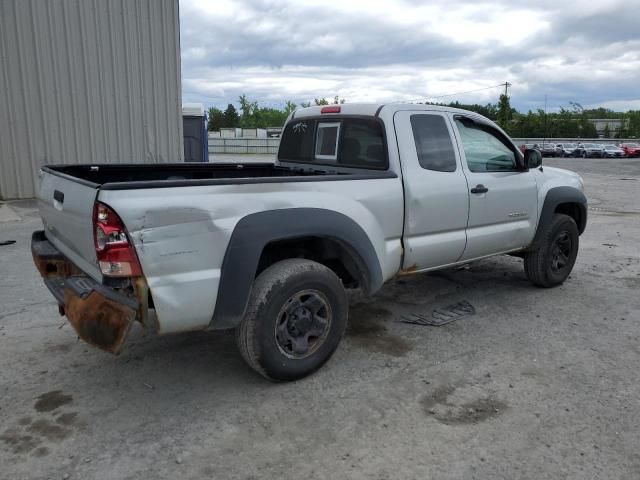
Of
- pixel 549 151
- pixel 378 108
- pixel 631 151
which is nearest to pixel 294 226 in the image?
pixel 378 108

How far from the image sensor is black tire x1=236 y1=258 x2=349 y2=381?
3.33m

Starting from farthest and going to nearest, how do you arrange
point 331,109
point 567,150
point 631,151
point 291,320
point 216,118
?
point 216,118 < point 567,150 < point 631,151 < point 331,109 < point 291,320

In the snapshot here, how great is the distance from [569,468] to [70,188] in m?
3.18

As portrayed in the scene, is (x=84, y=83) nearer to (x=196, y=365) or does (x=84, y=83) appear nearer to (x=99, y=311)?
(x=196, y=365)

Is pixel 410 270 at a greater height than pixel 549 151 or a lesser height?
greater

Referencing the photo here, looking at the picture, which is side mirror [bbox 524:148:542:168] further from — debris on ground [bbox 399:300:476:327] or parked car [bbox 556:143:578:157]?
parked car [bbox 556:143:578:157]

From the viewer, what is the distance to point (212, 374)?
3.78m

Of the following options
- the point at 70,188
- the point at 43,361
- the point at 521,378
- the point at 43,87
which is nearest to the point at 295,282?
the point at 70,188

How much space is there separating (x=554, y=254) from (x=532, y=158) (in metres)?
1.21

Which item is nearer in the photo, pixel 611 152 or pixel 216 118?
pixel 611 152

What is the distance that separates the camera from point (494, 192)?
191 inches

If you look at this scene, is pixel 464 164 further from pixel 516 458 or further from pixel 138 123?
pixel 138 123

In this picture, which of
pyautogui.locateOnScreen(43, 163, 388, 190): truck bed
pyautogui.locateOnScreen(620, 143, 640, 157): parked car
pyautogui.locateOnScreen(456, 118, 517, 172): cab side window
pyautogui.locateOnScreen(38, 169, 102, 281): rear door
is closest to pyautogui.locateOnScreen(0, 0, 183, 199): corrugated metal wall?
pyautogui.locateOnScreen(43, 163, 388, 190): truck bed

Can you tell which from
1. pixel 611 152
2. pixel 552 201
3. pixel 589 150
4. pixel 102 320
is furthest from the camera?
pixel 589 150
